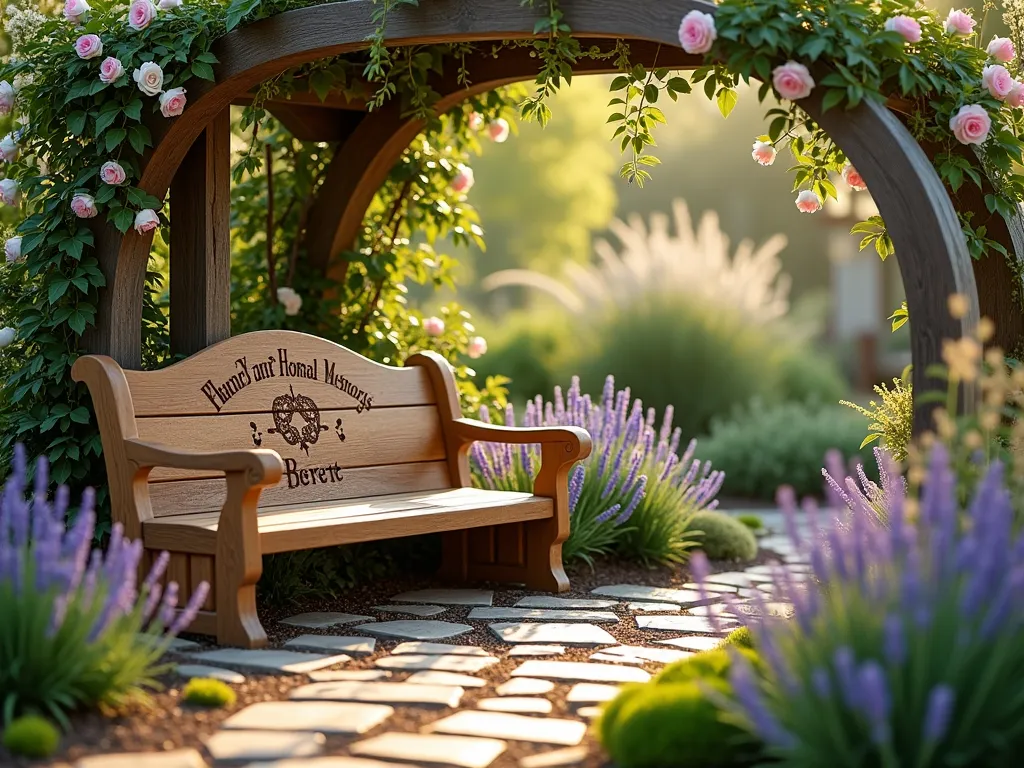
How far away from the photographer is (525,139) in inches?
810

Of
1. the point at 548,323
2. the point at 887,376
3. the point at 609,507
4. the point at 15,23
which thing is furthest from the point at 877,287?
the point at 15,23

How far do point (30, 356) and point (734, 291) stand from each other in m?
6.73

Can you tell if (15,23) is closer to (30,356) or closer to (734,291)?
(30,356)

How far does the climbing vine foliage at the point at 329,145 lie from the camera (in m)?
3.62

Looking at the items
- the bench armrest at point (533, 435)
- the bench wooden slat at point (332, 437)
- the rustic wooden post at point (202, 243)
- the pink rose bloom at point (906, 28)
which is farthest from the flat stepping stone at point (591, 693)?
the rustic wooden post at point (202, 243)

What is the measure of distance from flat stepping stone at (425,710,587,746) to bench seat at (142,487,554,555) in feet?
3.44

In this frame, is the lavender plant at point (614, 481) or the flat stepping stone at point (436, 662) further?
the lavender plant at point (614, 481)

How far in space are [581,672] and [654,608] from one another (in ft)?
3.78

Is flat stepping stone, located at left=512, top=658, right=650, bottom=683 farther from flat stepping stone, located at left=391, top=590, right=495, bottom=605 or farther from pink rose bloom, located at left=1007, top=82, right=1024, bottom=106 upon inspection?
pink rose bloom, located at left=1007, top=82, right=1024, bottom=106

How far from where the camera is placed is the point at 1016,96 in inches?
154

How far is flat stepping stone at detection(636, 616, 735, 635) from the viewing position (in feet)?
13.8

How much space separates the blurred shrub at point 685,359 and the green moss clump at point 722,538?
3873mm

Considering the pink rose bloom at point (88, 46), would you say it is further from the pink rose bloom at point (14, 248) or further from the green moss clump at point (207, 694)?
the green moss clump at point (207, 694)

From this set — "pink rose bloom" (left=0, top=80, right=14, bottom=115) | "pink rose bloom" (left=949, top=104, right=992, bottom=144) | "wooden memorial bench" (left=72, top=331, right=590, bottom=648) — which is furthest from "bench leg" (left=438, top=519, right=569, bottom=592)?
"pink rose bloom" (left=0, top=80, right=14, bottom=115)
